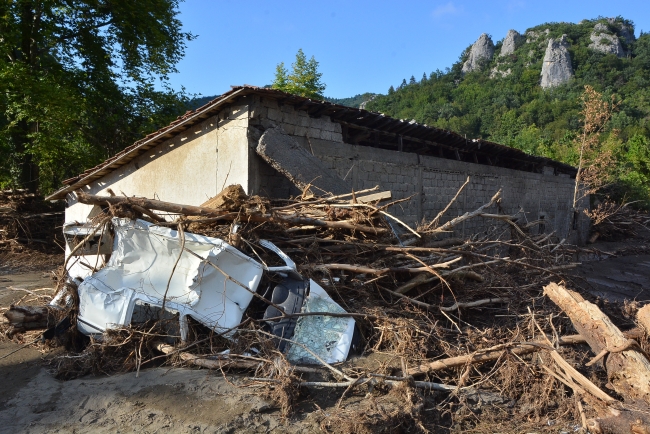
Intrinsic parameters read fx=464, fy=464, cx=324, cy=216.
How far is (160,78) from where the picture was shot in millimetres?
20156

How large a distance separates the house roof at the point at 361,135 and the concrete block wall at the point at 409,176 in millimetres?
322

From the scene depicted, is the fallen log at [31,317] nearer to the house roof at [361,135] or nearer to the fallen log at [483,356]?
the house roof at [361,135]

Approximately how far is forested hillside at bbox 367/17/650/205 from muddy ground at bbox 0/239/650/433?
3656 centimetres

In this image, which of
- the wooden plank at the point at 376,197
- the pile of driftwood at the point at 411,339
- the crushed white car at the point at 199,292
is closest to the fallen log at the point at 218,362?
the pile of driftwood at the point at 411,339

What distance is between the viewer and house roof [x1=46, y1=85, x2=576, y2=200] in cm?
811

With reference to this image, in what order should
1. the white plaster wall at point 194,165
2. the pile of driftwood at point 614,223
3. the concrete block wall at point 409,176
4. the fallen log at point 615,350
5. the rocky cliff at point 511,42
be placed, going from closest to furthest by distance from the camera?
the fallen log at point 615,350 → the white plaster wall at point 194,165 → the concrete block wall at point 409,176 → the pile of driftwood at point 614,223 → the rocky cliff at point 511,42

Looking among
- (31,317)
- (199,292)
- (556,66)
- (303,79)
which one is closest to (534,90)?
(556,66)

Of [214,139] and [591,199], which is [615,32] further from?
[214,139]

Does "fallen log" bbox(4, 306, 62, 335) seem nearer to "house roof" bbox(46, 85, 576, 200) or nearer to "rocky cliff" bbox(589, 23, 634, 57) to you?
"house roof" bbox(46, 85, 576, 200)

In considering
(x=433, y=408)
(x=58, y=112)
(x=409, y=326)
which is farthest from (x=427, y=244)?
(x=58, y=112)

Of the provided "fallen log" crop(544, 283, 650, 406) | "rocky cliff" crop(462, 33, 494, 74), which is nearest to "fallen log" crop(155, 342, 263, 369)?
"fallen log" crop(544, 283, 650, 406)

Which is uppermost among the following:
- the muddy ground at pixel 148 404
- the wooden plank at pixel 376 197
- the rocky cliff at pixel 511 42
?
the rocky cliff at pixel 511 42

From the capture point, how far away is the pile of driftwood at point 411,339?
14.0ft

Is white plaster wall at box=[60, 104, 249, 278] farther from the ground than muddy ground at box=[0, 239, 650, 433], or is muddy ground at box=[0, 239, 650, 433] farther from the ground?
white plaster wall at box=[60, 104, 249, 278]
